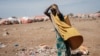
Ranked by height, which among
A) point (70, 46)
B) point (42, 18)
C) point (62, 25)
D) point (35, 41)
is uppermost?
point (62, 25)

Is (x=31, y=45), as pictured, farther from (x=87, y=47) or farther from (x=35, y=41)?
(x=87, y=47)

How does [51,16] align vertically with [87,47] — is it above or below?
above

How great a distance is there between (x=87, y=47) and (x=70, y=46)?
4.05 metres

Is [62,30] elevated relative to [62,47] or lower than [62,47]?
elevated

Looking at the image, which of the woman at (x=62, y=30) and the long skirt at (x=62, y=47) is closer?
the woman at (x=62, y=30)

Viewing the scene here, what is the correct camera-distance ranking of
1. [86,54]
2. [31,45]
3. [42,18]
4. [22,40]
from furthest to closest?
[42,18]
[22,40]
[31,45]
[86,54]

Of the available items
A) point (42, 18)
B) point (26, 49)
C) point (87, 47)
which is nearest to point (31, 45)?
point (26, 49)

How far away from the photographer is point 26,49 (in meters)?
9.17

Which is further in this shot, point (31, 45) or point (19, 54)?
point (31, 45)

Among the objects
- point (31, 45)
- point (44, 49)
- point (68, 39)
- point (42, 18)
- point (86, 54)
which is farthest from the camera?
point (42, 18)

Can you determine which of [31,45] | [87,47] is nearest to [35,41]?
[31,45]

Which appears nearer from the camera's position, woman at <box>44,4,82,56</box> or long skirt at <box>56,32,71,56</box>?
woman at <box>44,4,82,56</box>

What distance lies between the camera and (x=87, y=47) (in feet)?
29.7

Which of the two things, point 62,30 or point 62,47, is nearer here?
point 62,30
